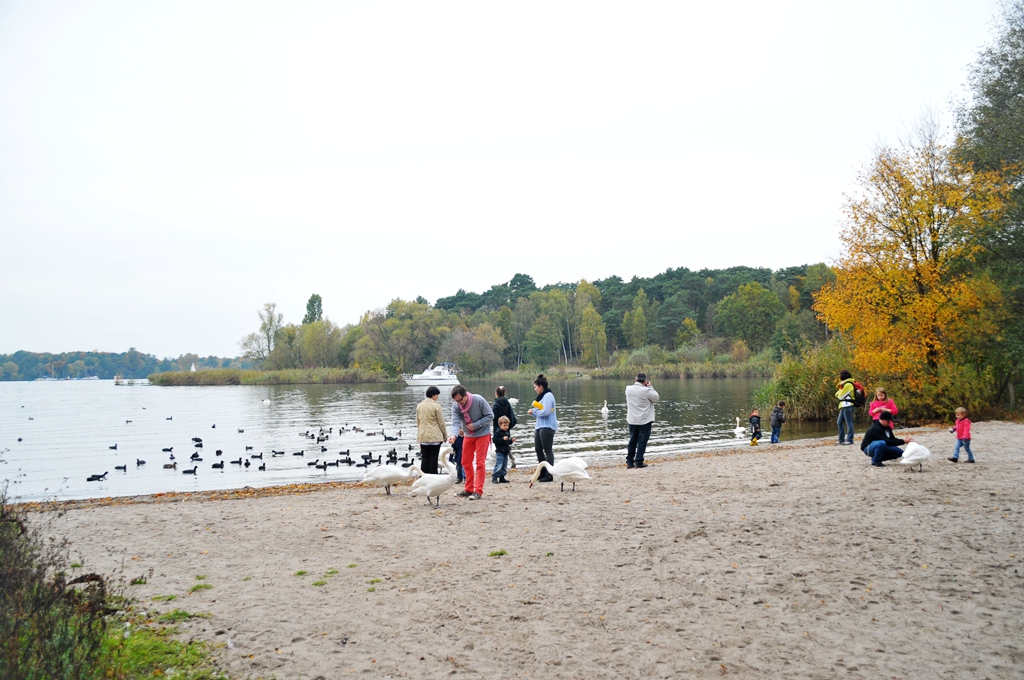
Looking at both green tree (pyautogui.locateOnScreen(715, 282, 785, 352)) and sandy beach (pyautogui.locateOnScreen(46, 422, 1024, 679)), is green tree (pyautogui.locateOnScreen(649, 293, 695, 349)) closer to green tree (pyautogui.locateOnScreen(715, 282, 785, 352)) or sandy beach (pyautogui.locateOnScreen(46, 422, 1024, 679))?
green tree (pyautogui.locateOnScreen(715, 282, 785, 352))

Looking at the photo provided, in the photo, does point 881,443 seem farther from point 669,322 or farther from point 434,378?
point 669,322

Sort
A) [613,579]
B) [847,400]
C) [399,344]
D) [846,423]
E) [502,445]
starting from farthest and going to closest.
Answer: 1. [399,344]
2. [846,423]
3. [847,400]
4. [502,445]
5. [613,579]

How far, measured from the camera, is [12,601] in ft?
15.3

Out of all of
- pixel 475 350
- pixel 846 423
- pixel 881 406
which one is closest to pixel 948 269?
pixel 846 423

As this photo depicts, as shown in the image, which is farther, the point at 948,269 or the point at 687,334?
the point at 687,334

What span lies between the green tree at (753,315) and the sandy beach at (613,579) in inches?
3578

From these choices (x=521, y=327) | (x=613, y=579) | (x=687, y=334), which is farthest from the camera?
(x=521, y=327)

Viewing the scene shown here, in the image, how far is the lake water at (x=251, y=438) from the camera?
2122 centimetres

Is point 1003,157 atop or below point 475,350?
atop

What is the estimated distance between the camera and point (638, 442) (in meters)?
16.0

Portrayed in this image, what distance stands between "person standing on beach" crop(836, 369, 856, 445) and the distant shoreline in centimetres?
6196

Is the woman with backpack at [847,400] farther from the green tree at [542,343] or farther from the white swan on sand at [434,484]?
the green tree at [542,343]

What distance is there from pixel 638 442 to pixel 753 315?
89.8 m

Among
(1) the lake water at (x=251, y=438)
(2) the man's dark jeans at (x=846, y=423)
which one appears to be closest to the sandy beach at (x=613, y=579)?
(1) the lake water at (x=251, y=438)
